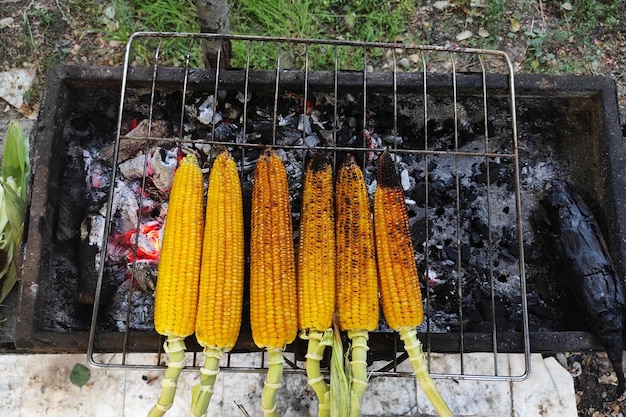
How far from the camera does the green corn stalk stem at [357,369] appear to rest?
222 cm

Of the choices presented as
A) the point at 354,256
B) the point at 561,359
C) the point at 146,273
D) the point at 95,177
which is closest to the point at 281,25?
the point at 95,177

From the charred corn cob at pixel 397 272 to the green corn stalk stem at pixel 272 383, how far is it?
562 millimetres

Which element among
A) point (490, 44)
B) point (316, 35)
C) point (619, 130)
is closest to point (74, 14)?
point (316, 35)

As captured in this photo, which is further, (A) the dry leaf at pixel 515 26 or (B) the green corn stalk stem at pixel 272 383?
(A) the dry leaf at pixel 515 26

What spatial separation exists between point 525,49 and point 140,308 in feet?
11.9

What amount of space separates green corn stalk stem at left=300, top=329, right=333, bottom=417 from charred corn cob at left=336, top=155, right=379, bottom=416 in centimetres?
11

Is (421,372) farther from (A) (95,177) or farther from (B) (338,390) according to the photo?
(A) (95,177)

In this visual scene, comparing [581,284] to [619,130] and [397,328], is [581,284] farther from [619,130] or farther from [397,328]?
[397,328]

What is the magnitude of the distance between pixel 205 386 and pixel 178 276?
52cm

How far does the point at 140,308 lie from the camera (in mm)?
2908

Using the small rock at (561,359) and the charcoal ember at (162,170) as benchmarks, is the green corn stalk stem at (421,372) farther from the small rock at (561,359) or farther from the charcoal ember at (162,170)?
the charcoal ember at (162,170)

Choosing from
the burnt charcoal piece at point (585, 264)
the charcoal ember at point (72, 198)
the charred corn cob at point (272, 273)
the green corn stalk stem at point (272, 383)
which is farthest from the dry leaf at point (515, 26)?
the charcoal ember at point (72, 198)

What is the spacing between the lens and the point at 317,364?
2.26m

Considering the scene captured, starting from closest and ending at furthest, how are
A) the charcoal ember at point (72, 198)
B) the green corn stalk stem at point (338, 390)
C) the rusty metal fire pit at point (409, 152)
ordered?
→ the green corn stalk stem at point (338, 390) < the rusty metal fire pit at point (409, 152) < the charcoal ember at point (72, 198)
